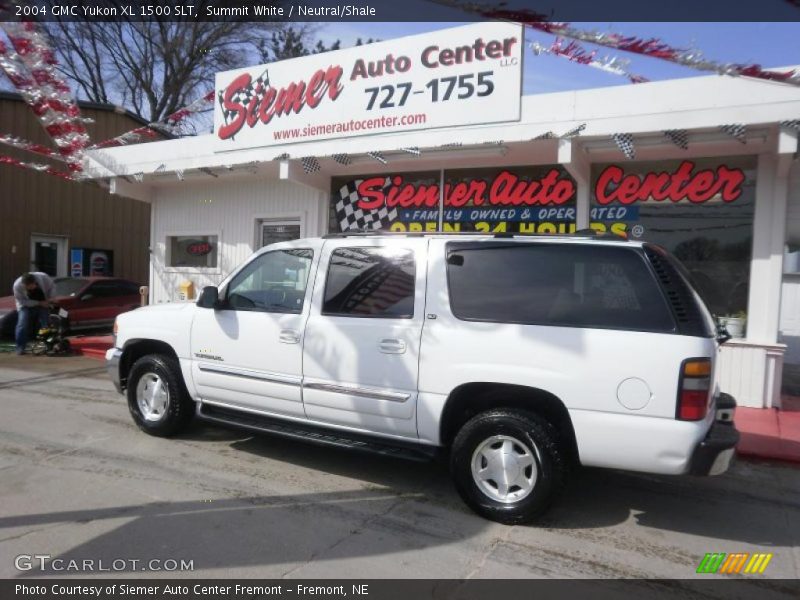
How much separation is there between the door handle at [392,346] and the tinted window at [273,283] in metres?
0.85

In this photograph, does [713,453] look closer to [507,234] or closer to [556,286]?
[556,286]

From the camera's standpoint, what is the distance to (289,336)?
15.5ft

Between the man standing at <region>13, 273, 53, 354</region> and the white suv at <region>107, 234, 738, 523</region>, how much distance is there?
7.60 m

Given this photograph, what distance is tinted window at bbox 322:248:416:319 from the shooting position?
Result: 14.5 feet

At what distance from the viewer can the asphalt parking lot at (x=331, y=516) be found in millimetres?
3428

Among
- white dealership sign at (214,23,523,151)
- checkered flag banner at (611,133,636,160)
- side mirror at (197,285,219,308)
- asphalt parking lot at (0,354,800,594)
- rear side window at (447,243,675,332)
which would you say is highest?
white dealership sign at (214,23,523,151)

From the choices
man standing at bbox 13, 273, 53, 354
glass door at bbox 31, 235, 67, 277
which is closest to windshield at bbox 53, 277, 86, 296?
man standing at bbox 13, 273, 53, 354

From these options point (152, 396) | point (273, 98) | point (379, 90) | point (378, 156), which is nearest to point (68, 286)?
point (273, 98)

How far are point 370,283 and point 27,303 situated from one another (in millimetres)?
9322

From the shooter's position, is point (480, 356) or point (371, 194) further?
point (371, 194)

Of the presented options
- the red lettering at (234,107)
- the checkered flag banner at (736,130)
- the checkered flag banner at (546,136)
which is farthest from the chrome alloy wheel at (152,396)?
the checkered flag banner at (736,130)

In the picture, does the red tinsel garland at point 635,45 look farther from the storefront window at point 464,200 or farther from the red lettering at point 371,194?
the red lettering at point 371,194

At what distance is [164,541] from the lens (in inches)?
141

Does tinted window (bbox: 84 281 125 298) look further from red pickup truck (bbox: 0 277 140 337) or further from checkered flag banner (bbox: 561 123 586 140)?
checkered flag banner (bbox: 561 123 586 140)
